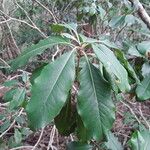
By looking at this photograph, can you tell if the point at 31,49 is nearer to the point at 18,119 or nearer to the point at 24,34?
the point at 18,119

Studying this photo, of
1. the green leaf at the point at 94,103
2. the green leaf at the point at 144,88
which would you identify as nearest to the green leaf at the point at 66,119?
the green leaf at the point at 94,103

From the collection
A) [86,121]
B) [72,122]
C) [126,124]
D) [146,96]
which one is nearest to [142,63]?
[146,96]

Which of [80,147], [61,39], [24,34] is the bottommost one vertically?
[24,34]

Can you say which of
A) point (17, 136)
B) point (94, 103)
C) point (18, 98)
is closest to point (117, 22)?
point (18, 98)

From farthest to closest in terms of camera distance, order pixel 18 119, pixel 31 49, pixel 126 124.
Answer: pixel 126 124
pixel 18 119
pixel 31 49

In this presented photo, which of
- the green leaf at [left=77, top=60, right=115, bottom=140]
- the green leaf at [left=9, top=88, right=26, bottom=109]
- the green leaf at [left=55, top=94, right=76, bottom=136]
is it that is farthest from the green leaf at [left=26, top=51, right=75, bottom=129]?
the green leaf at [left=9, top=88, right=26, bottom=109]

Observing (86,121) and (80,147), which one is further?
(80,147)

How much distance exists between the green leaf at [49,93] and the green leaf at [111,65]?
96 mm

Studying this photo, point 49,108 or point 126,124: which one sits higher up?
point 49,108

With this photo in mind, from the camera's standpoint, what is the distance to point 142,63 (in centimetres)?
148

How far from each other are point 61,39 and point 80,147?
0.40 meters

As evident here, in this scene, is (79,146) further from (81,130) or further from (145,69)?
(145,69)

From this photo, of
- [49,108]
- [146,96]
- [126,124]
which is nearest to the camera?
[49,108]

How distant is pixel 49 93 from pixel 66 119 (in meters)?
0.27
